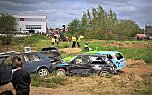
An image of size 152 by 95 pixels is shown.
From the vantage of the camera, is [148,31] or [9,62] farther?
[148,31]

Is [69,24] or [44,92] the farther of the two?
[69,24]

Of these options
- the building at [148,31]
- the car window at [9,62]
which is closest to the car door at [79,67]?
the car window at [9,62]

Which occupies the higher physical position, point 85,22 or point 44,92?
point 85,22

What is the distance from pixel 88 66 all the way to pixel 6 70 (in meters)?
4.20

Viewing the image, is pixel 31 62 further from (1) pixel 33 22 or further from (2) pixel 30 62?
(1) pixel 33 22

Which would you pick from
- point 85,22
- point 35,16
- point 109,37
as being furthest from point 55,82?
point 35,16

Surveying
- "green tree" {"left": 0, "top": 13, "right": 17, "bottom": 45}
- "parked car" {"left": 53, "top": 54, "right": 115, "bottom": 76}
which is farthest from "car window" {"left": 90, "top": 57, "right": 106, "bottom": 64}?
"green tree" {"left": 0, "top": 13, "right": 17, "bottom": 45}

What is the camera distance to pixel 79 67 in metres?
15.4

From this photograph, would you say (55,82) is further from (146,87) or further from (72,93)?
(146,87)

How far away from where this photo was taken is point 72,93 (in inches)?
425

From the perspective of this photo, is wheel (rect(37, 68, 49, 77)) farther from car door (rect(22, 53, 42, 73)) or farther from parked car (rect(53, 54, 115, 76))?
parked car (rect(53, 54, 115, 76))

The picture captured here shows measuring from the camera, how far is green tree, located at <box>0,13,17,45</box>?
139 ft

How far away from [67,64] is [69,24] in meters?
60.5

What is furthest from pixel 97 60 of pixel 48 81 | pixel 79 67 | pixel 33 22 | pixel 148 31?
pixel 33 22
